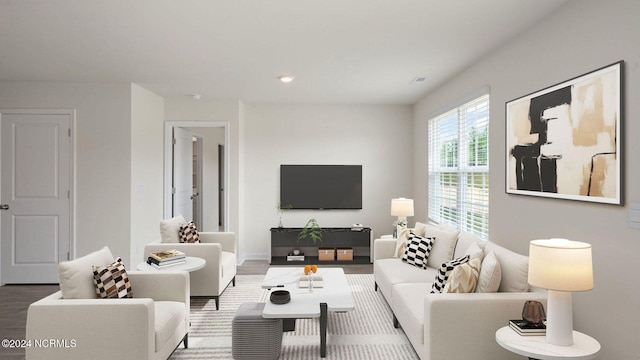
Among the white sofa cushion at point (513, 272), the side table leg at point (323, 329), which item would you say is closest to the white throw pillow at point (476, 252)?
the white sofa cushion at point (513, 272)

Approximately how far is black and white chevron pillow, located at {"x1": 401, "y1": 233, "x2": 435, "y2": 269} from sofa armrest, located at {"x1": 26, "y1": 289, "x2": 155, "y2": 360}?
2643 millimetres

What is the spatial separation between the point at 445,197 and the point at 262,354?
127 inches

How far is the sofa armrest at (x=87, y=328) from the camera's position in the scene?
2.29 m

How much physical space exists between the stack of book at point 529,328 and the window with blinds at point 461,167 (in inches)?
70.0

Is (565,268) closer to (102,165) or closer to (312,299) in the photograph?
(312,299)

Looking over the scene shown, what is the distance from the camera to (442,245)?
12.8 feet

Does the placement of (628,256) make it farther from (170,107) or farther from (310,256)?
(170,107)

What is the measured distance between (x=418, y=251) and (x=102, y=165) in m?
4.12

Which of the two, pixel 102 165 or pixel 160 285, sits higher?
pixel 102 165

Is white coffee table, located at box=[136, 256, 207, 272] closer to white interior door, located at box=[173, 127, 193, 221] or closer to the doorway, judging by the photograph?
the doorway

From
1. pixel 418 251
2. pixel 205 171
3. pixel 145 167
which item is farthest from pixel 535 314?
pixel 205 171

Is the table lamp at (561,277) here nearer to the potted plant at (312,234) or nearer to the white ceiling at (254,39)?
the white ceiling at (254,39)

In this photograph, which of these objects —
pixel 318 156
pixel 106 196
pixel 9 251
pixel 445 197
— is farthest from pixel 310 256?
pixel 9 251

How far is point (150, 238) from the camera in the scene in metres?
5.54
